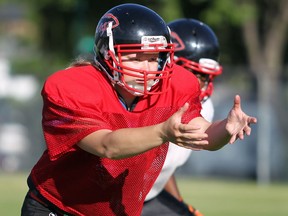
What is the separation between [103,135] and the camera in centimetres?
407

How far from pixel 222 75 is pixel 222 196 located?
13.4ft

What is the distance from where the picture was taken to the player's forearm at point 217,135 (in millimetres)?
4125

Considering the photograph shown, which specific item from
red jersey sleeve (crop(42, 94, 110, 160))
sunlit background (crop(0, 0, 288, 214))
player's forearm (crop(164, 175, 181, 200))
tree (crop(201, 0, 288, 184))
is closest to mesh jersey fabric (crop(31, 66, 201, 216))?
red jersey sleeve (crop(42, 94, 110, 160))

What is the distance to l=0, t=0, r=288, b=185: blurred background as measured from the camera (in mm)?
15547

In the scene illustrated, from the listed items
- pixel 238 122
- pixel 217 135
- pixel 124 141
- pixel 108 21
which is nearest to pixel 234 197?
pixel 108 21

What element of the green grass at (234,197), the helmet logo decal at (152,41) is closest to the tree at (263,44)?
the green grass at (234,197)

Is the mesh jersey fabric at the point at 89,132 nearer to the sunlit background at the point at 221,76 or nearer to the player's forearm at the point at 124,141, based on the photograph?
the player's forearm at the point at 124,141

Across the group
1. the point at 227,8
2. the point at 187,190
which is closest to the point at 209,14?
the point at 227,8

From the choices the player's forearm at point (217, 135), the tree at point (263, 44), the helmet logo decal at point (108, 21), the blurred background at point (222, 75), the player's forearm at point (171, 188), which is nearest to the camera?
the player's forearm at point (217, 135)

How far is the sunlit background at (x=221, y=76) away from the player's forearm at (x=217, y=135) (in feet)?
36.1

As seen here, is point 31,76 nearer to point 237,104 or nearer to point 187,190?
point 187,190

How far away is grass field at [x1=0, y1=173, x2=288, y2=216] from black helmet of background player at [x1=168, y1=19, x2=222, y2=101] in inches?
182

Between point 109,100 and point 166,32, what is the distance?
0.46m

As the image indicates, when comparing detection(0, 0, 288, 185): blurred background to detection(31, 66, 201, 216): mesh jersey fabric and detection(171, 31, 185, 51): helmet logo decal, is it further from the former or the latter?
detection(31, 66, 201, 216): mesh jersey fabric
